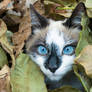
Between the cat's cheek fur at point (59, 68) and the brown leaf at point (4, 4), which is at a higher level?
the brown leaf at point (4, 4)

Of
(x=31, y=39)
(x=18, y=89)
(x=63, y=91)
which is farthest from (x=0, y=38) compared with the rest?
(x=63, y=91)

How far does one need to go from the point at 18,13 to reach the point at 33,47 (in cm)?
25

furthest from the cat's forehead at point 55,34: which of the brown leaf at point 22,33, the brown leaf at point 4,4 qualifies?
the brown leaf at point 4,4

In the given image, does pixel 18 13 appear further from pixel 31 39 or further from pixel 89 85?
pixel 89 85

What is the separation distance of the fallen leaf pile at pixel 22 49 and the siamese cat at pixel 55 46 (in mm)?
38

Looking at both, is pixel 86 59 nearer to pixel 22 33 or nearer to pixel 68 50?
pixel 68 50

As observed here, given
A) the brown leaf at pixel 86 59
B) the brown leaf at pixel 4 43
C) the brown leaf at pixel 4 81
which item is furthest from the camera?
the brown leaf at pixel 4 43

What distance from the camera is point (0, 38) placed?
1.21 m

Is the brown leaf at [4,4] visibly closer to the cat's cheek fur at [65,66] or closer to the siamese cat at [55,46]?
the siamese cat at [55,46]

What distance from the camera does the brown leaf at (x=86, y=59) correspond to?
0.99 meters

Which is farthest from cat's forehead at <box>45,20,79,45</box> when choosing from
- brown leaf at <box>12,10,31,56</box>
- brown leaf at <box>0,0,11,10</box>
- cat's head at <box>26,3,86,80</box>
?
brown leaf at <box>0,0,11,10</box>

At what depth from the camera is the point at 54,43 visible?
3.82 feet

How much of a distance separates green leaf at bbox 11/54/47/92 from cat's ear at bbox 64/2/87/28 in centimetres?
24

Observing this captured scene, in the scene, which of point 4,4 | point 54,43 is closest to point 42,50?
point 54,43
